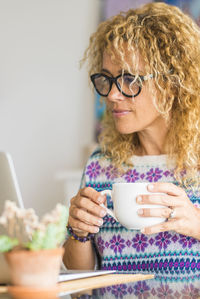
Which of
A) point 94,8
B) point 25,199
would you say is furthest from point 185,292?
point 94,8

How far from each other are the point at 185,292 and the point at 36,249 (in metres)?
0.36

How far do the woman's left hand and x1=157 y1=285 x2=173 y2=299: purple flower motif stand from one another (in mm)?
154

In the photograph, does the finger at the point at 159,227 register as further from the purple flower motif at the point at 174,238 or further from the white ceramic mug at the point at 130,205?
the purple flower motif at the point at 174,238

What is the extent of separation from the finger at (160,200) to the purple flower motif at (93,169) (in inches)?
19.9

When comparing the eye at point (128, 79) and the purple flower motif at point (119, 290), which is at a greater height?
the eye at point (128, 79)

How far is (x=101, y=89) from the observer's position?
1.48 m

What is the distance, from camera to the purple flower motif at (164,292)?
0.86 metres

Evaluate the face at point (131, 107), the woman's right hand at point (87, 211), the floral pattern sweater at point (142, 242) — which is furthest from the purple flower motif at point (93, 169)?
the woman's right hand at point (87, 211)

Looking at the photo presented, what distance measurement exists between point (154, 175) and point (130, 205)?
1.52 feet

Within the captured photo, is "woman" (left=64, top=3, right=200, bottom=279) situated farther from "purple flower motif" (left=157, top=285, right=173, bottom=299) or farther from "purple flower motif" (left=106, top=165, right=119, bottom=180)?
"purple flower motif" (left=157, top=285, right=173, bottom=299)

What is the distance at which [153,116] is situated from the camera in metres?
1.45

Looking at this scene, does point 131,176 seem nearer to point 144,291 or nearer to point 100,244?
point 100,244

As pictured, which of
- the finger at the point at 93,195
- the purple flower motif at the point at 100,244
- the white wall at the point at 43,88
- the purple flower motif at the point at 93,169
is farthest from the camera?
the white wall at the point at 43,88

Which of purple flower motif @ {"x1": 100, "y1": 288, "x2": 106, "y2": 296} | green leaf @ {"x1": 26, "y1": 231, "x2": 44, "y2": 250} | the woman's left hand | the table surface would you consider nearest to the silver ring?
the woman's left hand
